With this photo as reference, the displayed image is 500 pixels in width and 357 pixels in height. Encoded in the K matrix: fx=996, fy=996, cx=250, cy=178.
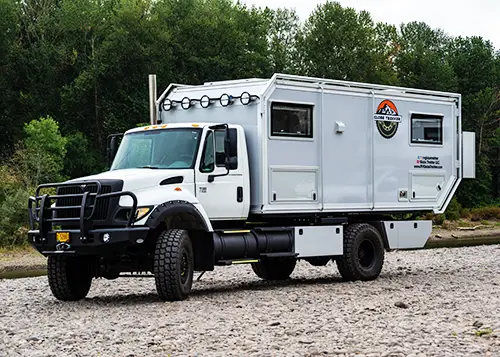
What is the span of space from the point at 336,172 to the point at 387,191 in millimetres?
1603

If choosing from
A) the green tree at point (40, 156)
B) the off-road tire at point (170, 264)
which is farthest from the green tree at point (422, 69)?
the off-road tire at point (170, 264)

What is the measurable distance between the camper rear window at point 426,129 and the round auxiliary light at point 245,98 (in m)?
4.69

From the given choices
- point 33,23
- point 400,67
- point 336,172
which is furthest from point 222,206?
point 400,67

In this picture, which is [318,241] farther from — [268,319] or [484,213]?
[484,213]

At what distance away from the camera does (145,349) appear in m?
11.3

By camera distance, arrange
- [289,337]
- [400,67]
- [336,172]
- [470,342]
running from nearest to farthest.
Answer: [470,342] < [289,337] < [336,172] < [400,67]

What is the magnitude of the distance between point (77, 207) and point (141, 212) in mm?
983

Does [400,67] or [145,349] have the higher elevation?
[400,67]

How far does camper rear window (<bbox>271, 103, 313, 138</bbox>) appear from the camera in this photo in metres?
17.8

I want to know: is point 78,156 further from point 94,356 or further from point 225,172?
point 94,356

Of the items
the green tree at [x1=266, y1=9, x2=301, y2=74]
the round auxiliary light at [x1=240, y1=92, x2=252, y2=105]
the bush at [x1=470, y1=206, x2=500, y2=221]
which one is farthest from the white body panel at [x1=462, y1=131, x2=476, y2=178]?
the green tree at [x1=266, y1=9, x2=301, y2=74]

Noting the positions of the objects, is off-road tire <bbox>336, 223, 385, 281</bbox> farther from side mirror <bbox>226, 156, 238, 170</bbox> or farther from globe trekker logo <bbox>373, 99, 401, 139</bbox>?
side mirror <bbox>226, 156, 238, 170</bbox>

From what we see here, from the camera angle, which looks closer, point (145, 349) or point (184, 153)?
point (145, 349)

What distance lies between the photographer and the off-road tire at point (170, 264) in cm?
1532
